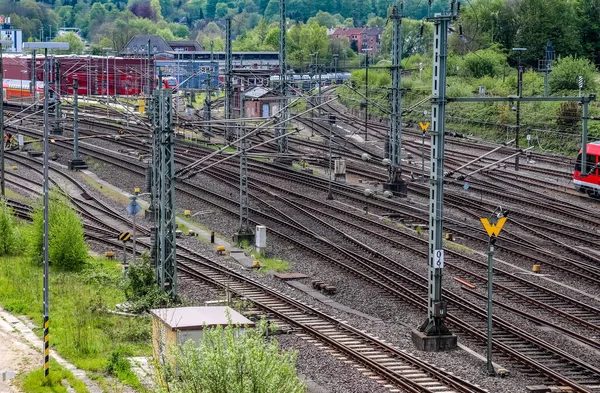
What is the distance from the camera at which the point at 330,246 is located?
31.0m

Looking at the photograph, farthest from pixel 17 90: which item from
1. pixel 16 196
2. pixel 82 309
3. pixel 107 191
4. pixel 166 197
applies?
pixel 82 309

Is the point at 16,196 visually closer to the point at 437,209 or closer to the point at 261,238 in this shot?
the point at 261,238

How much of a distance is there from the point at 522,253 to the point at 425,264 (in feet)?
10.0

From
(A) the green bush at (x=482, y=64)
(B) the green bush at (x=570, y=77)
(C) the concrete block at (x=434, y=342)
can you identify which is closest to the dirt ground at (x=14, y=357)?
(C) the concrete block at (x=434, y=342)

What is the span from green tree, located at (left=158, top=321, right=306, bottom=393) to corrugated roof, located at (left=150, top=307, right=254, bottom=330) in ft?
13.7

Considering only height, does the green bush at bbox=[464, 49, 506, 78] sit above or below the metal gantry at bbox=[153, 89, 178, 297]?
above

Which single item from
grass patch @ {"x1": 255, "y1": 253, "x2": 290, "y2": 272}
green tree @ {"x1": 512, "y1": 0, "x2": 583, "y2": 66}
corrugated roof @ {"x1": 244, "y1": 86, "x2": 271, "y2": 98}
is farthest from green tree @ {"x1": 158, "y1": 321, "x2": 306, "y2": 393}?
green tree @ {"x1": 512, "y1": 0, "x2": 583, "y2": 66}

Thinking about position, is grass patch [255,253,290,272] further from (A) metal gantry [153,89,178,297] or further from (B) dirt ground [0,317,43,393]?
(B) dirt ground [0,317,43,393]

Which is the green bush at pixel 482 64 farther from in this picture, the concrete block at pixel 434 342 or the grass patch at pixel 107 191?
the concrete block at pixel 434 342

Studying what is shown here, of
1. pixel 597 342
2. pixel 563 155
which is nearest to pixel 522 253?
pixel 597 342

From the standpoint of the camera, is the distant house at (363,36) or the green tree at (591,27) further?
the distant house at (363,36)

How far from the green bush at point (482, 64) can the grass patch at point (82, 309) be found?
50.7 meters

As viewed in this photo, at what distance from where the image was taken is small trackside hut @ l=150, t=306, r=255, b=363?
16547 mm

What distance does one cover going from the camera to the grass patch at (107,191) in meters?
40.9
